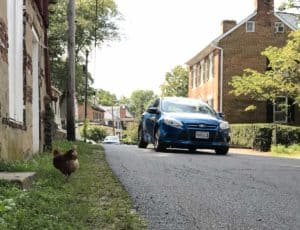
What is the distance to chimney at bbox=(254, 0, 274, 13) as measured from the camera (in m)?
35.4

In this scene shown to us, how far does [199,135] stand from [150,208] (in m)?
8.79

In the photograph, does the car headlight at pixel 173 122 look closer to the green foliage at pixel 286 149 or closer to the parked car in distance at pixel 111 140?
the green foliage at pixel 286 149

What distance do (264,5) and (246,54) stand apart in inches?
124

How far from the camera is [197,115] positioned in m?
14.8

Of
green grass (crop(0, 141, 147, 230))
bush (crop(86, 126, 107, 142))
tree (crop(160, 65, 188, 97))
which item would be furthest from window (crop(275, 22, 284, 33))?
tree (crop(160, 65, 188, 97))

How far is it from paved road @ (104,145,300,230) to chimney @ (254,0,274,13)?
2663 cm

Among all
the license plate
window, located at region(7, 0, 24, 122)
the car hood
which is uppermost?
window, located at region(7, 0, 24, 122)

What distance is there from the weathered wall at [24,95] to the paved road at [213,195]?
1.50 m

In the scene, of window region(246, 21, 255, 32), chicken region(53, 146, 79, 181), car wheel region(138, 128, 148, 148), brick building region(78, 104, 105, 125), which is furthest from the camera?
brick building region(78, 104, 105, 125)

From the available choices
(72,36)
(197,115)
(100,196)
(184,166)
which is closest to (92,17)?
(72,36)

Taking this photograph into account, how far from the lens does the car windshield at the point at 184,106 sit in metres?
15.4

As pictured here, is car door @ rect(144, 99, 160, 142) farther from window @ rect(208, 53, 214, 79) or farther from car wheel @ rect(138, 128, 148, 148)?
window @ rect(208, 53, 214, 79)

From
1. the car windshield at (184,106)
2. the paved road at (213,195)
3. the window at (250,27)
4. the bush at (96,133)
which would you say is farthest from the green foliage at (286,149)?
the bush at (96,133)

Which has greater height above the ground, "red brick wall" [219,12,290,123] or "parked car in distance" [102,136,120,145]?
"red brick wall" [219,12,290,123]
